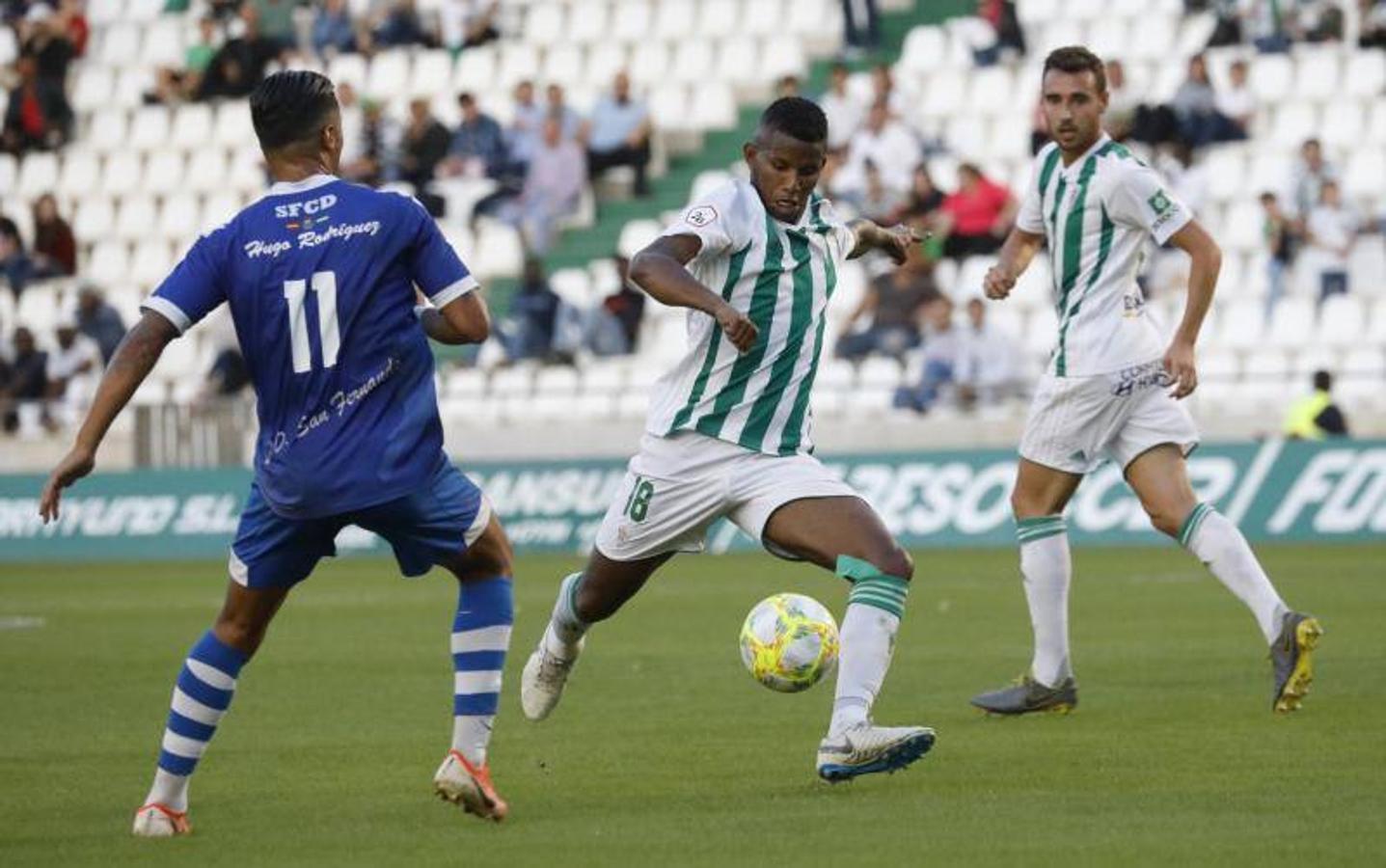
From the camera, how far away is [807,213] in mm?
9148

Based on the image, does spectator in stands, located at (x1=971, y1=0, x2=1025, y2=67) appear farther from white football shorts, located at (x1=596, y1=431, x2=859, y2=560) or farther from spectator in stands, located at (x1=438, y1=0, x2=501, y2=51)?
white football shorts, located at (x1=596, y1=431, x2=859, y2=560)

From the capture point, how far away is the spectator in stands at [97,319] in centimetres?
2931

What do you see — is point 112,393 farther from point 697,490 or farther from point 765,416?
point 765,416

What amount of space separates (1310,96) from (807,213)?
18548 millimetres

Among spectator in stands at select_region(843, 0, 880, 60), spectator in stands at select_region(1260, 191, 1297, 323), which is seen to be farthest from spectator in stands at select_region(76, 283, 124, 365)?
spectator in stands at select_region(1260, 191, 1297, 323)

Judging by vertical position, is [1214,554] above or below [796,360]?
below

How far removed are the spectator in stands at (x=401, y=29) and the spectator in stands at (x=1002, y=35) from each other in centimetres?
814

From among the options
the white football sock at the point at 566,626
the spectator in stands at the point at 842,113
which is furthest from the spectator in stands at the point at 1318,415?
the white football sock at the point at 566,626

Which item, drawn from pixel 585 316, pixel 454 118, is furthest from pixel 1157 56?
pixel 454 118

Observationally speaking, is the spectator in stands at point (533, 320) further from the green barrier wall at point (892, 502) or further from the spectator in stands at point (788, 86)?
the spectator in stands at point (788, 86)

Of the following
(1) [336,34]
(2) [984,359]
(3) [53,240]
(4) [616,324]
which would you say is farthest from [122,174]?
(2) [984,359]

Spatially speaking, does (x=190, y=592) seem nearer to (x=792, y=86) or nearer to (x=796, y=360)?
(x=792, y=86)

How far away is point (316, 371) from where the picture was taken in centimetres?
792

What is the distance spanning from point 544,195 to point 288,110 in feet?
72.9
